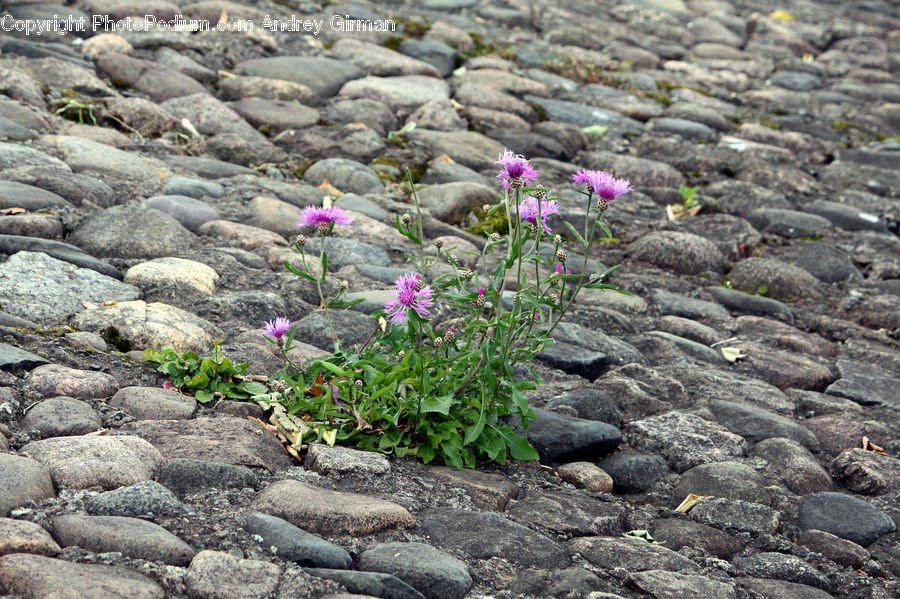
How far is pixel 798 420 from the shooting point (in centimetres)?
294

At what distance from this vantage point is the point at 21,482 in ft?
5.60

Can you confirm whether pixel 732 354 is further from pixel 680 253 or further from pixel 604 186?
pixel 604 186

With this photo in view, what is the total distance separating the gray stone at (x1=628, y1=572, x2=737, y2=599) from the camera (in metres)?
1.83

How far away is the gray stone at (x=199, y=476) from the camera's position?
191 centimetres

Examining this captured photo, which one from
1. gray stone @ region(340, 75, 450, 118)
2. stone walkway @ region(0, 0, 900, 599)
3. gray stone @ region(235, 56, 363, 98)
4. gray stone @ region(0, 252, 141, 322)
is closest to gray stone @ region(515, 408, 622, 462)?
stone walkway @ region(0, 0, 900, 599)

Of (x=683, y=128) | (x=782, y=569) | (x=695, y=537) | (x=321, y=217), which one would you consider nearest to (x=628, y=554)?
(x=695, y=537)

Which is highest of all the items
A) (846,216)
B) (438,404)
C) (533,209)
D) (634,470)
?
(533,209)

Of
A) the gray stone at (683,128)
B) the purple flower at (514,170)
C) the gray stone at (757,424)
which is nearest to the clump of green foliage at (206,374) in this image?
the purple flower at (514,170)

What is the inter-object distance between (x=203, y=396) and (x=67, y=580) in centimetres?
95

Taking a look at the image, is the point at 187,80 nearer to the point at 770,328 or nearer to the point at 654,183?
the point at 654,183

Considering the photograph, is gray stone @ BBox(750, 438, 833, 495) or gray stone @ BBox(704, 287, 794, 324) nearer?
gray stone @ BBox(750, 438, 833, 495)

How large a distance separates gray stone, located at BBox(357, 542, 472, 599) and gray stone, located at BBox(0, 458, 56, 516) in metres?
0.67

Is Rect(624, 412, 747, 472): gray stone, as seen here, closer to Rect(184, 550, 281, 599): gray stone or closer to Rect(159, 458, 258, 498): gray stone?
Rect(159, 458, 258, 498): gray stone

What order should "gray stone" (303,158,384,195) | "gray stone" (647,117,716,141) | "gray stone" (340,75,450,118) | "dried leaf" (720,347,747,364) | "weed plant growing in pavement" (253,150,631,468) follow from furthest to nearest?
"gray stone" (647,117,716,141) → "gray stone" (340,75,450,118) → "gray stone" (303,158,384,195) → "dried leaf" (720,347,747,364) → "weed plant growing in pavement" (253,150,631,468)
